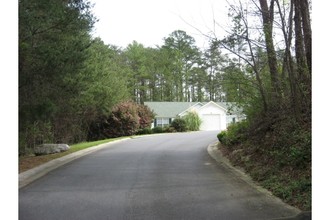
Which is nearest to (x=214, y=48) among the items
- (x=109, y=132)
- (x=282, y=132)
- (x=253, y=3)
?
(x=253, y=3)

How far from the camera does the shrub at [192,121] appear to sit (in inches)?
1470

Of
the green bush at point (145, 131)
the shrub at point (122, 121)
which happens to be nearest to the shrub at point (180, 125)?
the green bush at point (145, 131)

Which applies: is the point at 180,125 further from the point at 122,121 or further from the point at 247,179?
the point at 247,179

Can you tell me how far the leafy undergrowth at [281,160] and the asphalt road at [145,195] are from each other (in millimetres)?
415

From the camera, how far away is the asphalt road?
5.97 m

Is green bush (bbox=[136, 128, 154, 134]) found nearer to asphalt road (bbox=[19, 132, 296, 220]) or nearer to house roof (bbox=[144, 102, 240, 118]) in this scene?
house roof (bbox=[144, 102, 240, 118])

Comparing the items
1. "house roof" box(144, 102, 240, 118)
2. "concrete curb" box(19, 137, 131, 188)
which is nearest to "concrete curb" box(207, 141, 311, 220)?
"concrete curb" box(19, 137, 131, 188)

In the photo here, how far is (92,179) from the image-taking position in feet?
30.6

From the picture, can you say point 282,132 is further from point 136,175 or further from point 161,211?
point 161,211

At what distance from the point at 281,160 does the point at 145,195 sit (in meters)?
3.50

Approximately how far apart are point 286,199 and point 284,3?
233 inches

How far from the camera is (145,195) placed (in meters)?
7.29

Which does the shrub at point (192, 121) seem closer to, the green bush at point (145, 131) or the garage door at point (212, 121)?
the green bush at point (145, 131)

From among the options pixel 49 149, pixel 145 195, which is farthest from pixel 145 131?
pixel 145 195
